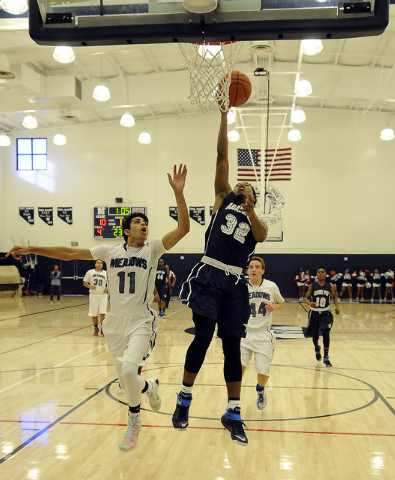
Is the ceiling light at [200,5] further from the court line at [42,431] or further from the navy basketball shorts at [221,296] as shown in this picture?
the court line at [42,431]

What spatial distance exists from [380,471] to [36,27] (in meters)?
4.47

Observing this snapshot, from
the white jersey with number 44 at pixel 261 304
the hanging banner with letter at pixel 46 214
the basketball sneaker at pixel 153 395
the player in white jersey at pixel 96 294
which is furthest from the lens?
the hanging banner with letter at pixel 46 214

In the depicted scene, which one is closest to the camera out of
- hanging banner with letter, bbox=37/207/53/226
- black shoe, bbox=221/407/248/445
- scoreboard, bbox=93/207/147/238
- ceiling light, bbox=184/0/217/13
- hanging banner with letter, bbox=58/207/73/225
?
black shoe, bbox=221/407/248/445

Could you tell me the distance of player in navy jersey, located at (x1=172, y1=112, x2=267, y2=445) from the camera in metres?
4.12

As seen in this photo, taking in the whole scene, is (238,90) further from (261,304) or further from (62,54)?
(62,54)

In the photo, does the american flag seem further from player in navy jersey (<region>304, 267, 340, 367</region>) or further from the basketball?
the basketball

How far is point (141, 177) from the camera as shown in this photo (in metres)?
23.9

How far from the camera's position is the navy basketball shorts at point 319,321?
29.0 ft

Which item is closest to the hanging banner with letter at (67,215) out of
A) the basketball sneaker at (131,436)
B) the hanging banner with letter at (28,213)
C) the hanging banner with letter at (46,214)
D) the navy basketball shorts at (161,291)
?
the hanging banner with letter at (46,214)

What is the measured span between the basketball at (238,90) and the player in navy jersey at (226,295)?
42.9 inches

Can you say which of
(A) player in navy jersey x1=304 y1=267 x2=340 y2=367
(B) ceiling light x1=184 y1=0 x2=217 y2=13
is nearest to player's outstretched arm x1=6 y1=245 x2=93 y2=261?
(B) ceiling light x1=184 y1=0 x2=217 y2=13

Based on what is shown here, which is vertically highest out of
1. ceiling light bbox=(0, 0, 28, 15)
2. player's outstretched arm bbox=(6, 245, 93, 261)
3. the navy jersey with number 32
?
ceiling light bbox=(0, 0, 28, 15)

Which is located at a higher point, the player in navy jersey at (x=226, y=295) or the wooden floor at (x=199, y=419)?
the player in navy jersey at (x=226, y=295)

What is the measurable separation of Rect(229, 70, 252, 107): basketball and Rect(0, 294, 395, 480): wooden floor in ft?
10.6
